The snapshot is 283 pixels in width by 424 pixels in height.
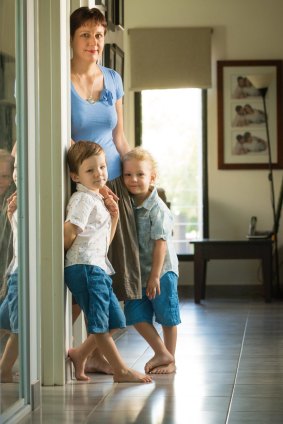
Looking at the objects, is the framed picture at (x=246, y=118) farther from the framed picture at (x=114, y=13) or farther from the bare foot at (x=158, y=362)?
the bare foot at (x=158, y=362)

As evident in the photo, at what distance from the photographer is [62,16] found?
4016 millimetres

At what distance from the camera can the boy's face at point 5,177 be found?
10.2ft

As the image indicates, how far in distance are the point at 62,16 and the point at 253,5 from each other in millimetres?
4987

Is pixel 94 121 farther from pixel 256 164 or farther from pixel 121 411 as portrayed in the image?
pixel 256 164

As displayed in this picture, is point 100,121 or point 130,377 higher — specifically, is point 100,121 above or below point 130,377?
above

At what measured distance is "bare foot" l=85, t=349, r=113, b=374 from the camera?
172 inches

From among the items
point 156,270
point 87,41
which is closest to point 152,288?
point 156,270

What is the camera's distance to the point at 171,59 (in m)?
8.69

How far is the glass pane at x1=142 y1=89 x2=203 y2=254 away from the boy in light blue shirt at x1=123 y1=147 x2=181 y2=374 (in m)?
4.41

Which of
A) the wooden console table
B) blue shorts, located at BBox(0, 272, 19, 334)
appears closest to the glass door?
Result: blue shorts, located at BBox(0, 272, 19, 334)

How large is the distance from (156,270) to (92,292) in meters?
0.50

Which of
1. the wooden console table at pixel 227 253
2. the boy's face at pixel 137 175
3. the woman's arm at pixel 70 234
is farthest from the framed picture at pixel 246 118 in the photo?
the woman's arm at pixel 70 234

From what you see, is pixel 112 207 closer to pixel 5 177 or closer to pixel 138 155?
pixel 138 155

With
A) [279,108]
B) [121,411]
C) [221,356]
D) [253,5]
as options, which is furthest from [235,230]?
[121,411]
